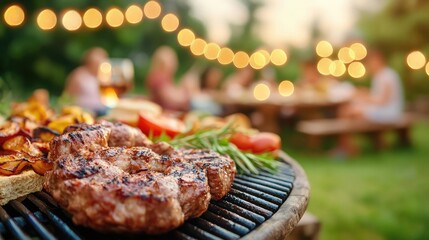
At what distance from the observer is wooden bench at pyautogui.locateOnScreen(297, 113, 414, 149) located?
1108cm

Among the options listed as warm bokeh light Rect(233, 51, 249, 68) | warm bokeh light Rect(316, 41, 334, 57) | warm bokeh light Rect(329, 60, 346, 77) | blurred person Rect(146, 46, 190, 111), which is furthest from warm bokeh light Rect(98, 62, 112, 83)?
warm bokeh light Rect(329, 60, 346, 77)

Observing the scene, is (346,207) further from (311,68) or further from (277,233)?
(311,68)

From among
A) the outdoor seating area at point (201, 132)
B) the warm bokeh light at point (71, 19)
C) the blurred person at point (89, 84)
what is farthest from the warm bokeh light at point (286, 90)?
the warm bokeh light at point (71, 19)

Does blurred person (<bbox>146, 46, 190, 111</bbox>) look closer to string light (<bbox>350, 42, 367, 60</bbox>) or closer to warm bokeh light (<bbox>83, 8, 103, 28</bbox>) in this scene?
warm bokeh light (<bbox>83, 8, 103, 28</bbox>)

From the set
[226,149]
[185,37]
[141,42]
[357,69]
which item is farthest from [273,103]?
[141,42]

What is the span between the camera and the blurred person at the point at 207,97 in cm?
1163

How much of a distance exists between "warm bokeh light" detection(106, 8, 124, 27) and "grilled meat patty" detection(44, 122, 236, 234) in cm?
584

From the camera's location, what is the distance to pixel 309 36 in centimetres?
2036

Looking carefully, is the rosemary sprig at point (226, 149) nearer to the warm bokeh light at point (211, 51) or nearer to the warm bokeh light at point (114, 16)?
the warm bokeh light at point (114, 16)

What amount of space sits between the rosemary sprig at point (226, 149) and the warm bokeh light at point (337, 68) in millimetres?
12779

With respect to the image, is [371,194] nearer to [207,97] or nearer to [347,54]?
[207,97]

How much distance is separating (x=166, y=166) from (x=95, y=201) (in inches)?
21.5

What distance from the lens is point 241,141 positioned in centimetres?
385

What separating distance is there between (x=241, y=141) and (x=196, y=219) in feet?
5.55
